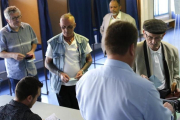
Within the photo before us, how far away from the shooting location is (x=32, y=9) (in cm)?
389

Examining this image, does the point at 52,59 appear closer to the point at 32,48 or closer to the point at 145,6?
the point at 32,48

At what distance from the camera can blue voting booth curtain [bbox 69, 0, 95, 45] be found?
15.0 feet

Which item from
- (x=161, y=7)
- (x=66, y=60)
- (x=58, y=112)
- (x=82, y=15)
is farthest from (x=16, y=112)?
(x=161, y=7)

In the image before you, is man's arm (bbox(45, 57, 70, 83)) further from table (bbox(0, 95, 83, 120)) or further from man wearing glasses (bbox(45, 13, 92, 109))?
table (bbox(0, 95, 83, 120))

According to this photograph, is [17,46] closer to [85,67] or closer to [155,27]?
[85,67]

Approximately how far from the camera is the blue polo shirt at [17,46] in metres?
2.64

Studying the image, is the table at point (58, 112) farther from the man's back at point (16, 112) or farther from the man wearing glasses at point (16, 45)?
the man wearing glasses at point (16, 45)

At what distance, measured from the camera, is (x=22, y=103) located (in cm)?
155

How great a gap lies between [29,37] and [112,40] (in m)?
2.00

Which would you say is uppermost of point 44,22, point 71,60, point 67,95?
point 44,22

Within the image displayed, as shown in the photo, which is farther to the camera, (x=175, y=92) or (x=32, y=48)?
(x=32, y=48)

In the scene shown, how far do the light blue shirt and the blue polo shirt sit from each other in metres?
1.84

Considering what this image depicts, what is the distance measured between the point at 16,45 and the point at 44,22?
167 centimetres

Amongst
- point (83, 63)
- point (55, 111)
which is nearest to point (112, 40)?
point (55, 111)
